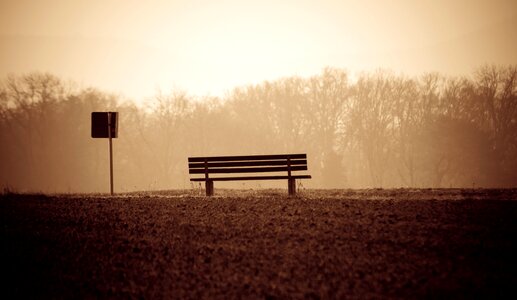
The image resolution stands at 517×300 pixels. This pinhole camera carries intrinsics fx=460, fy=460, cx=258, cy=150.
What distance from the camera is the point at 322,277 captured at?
6.21 m

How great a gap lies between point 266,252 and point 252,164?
738 cm

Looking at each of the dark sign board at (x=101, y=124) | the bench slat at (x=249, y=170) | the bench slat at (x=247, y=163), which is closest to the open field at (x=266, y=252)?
the bench slat at (x=249, y=170)

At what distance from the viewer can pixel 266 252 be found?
7242 mm

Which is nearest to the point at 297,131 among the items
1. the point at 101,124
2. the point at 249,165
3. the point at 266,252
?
the point at 101,124

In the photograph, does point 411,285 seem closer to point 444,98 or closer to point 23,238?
point 23,238

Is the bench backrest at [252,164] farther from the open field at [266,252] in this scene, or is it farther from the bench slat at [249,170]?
the open field at [266,252]

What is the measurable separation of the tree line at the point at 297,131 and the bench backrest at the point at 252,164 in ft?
99.2

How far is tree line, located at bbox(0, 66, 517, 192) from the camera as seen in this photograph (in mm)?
44625

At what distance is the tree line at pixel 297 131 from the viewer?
146 ft

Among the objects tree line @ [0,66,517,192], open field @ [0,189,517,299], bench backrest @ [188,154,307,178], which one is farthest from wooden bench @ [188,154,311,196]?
tree line @ [0,66,517,192]

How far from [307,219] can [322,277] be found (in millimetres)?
3070

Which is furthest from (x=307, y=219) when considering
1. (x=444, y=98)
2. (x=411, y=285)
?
(x=444, y=98)

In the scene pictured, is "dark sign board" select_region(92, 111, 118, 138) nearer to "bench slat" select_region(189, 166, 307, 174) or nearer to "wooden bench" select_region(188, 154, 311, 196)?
"wooden bench" select_region(188, 154, 311, 196)

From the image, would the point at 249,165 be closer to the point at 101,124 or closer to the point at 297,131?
the point at 101,124
